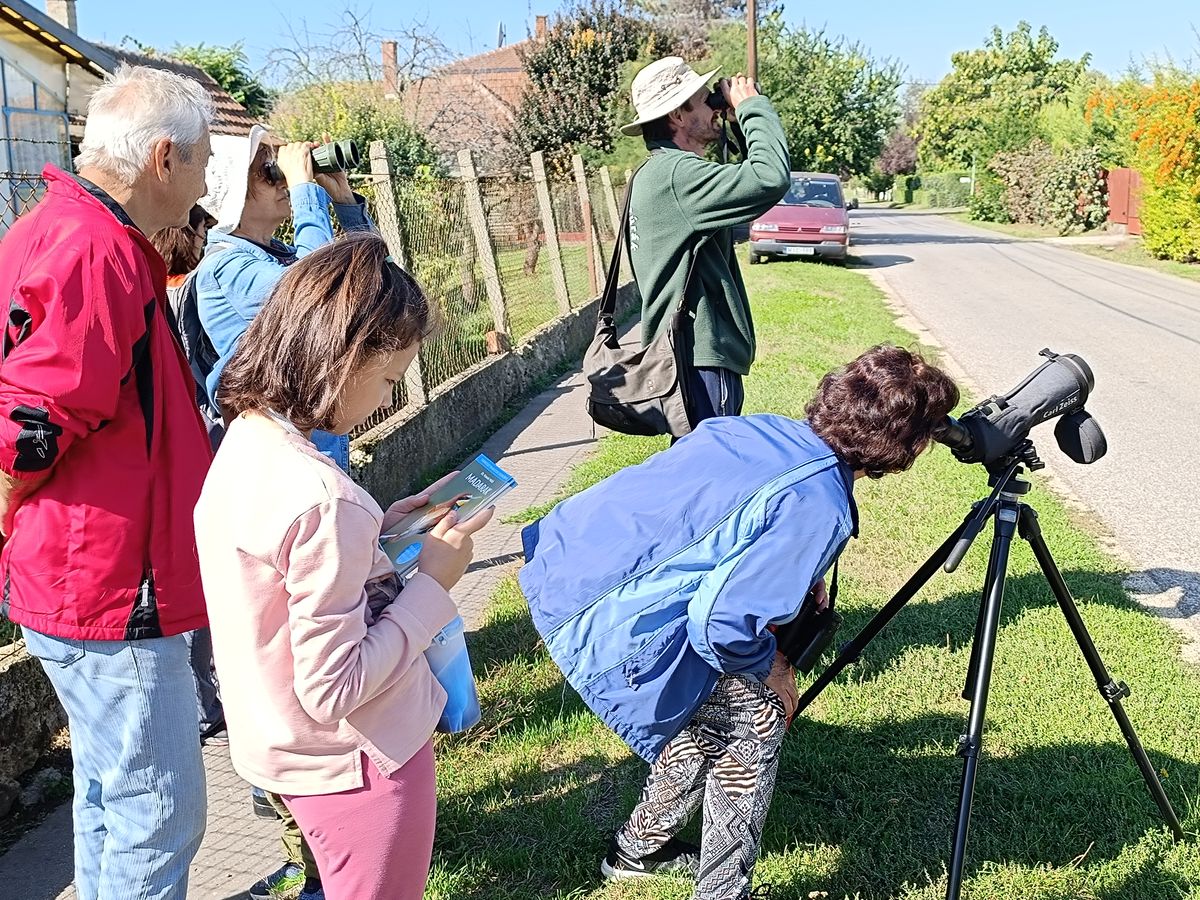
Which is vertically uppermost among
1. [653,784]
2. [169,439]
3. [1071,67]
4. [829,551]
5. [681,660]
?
[1071,67]

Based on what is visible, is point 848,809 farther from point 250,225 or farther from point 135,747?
point 250,225

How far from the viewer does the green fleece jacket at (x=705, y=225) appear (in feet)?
11.7

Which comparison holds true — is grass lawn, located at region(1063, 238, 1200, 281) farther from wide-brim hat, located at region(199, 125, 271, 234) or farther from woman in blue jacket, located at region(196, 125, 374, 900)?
wide-brim hat, located at region(199, 125, 271, 234)

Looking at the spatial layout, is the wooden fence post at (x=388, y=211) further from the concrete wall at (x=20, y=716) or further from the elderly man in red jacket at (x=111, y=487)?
the elderly man in red jacket at (x=111, y=487)

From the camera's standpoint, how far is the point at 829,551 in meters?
Result: 2.44

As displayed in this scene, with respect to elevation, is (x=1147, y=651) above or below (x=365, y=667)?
below

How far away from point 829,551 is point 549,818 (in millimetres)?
1418

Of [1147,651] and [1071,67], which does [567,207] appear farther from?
[1071,67]

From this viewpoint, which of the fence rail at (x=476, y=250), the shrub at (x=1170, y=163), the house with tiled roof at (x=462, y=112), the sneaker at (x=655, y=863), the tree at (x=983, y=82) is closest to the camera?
the sneaker at (x=655, y=863)

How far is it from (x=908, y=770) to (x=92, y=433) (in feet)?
8.68

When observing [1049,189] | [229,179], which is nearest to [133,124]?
[229,179]

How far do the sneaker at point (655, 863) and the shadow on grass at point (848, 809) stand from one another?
5cm

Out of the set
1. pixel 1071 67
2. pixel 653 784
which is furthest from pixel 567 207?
pixel 1071 67

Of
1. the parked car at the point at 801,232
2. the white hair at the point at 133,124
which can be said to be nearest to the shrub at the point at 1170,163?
the parked car at the point at 801,232
